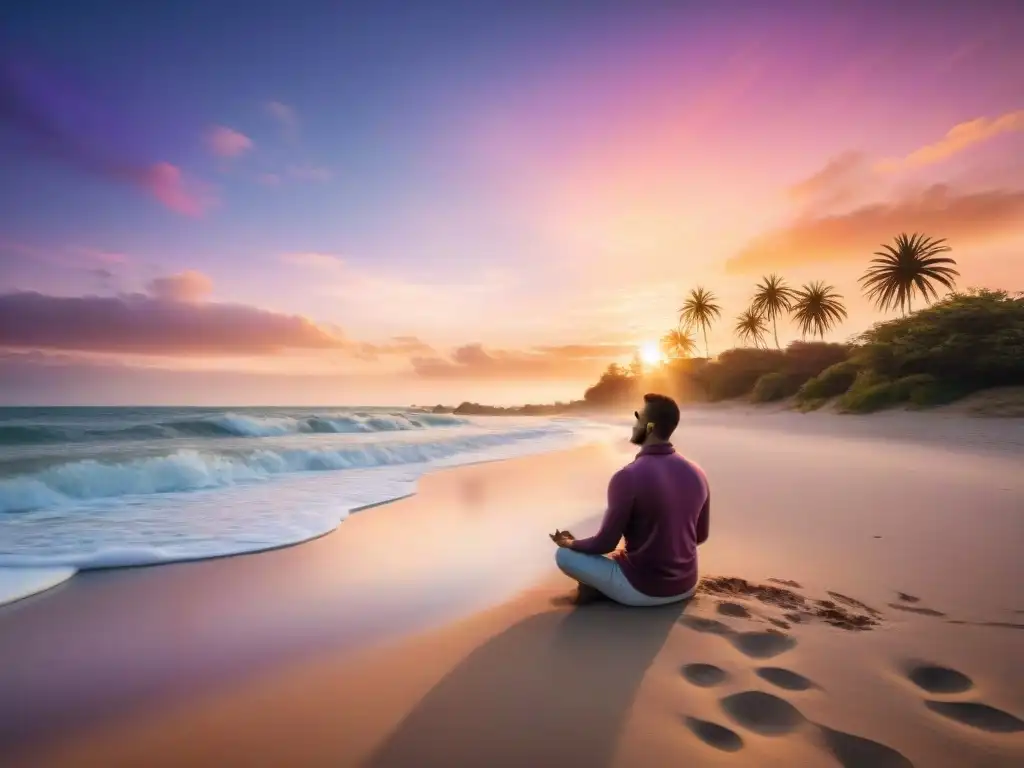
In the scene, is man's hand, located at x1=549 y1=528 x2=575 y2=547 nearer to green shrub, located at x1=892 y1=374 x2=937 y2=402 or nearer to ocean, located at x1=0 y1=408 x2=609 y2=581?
ocean, located at x1=0 y1=408 x2=609 y2=581

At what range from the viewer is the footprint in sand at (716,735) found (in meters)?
2.26

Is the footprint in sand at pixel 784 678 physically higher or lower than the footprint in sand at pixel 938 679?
higher

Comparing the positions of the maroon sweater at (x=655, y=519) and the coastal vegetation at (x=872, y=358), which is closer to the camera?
the maroon sweater at (x=655, y=519)

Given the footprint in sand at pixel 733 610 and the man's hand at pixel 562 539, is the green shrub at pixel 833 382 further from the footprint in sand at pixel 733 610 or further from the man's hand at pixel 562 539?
the man's hand at pixel 562 539

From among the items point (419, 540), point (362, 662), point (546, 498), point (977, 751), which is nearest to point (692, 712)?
point (977, 751)

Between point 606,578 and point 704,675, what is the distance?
1.03 metres

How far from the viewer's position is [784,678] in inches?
107

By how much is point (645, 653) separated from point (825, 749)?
41.1 inches

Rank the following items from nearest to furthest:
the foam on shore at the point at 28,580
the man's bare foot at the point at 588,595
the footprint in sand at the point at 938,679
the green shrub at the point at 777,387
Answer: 1. the footprint in sand at the point at 938,679
2. the man's bare foot at the point at 588,595
3. the foam on shore at the point at 28,580
4. the green shrub at the point at 777,387

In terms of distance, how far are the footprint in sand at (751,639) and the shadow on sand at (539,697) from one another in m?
0.23

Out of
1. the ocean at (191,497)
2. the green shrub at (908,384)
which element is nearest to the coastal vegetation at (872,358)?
the green shrub at (908,384)

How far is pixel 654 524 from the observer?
3.60 meters

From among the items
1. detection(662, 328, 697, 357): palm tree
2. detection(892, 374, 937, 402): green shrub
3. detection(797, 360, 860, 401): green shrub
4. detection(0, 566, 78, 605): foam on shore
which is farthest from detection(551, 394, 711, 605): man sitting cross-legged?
detection(662, 328, 697, 357): palm tree

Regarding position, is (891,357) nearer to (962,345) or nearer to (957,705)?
(962,345)
